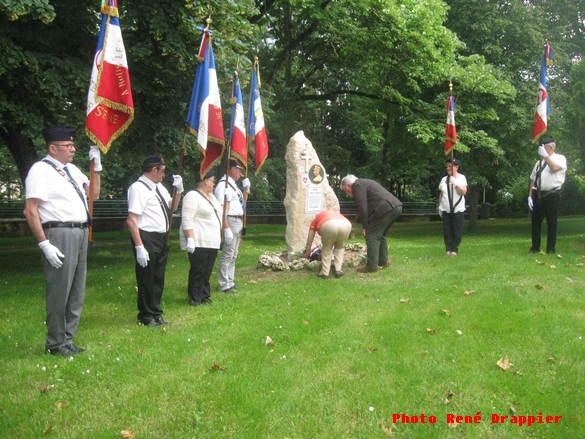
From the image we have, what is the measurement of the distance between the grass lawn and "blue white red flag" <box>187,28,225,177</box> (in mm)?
2507

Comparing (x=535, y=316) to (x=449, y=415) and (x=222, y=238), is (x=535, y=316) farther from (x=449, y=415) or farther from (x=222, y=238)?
(x=222, y=238)

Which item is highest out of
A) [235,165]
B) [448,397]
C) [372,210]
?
[235,165]

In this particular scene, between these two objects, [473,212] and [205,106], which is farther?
[473,212]

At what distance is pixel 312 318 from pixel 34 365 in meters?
3.31

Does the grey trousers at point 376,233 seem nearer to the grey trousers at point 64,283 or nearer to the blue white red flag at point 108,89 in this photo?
the blue white red flag at point 108,89

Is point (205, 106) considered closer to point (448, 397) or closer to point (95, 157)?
point (95, 157)

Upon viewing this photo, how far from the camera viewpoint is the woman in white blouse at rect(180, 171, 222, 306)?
24.2ft

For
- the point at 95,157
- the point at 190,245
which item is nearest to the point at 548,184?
the point at 190,245

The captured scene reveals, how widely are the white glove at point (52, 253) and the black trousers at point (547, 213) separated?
8849 mm

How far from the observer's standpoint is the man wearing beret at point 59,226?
5.22 meters

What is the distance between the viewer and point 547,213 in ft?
33.5

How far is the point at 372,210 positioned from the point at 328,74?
14.4 m

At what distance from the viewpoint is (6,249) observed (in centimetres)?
1631

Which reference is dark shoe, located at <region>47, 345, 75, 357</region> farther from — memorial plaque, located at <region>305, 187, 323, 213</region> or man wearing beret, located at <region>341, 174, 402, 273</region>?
memorial plaque, located at <region>305, 187, 323, 213</region>
